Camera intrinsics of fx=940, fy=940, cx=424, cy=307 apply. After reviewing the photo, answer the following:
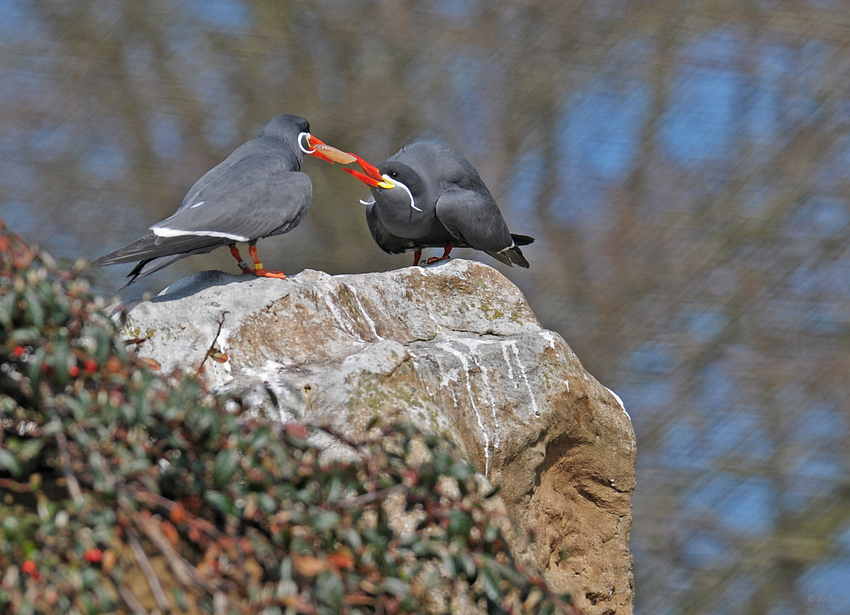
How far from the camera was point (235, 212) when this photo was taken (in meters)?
2.07

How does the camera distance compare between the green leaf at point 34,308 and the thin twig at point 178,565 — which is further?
the green leaf at point 34,308

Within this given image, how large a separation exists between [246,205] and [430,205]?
839mm

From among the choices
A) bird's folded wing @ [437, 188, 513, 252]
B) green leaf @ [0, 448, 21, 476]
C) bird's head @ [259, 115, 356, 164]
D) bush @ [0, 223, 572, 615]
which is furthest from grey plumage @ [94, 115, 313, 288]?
green leaf @ [0, 448, 21, 476]

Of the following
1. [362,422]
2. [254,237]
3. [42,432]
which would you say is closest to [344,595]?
[42,432]

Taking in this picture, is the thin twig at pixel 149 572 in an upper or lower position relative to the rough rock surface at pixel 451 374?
upper

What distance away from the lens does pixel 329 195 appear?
13.8ft

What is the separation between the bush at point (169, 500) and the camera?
3.16 feet

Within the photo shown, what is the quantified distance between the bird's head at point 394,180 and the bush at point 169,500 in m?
1.61

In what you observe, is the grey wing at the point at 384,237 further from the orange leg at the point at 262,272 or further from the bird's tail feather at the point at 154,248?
the bird's tail feather at the point at 154,248

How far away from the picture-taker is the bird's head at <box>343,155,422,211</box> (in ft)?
8.98

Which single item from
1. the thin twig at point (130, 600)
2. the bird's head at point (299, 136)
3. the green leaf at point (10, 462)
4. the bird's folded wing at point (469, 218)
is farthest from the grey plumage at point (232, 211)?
the thin twig at point (130, 600)

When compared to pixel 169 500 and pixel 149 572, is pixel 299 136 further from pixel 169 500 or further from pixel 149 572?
pixel 149 572

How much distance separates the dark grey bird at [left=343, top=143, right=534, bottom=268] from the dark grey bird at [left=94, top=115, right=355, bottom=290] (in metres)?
0.45

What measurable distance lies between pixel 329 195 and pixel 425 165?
135cm
